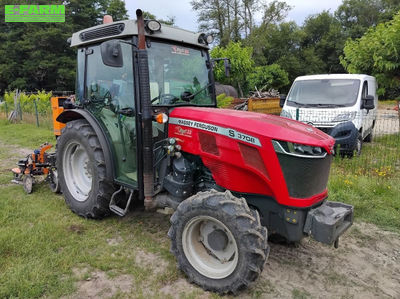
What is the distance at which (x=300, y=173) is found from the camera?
8.24ft

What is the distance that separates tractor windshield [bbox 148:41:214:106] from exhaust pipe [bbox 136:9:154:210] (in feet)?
0.51

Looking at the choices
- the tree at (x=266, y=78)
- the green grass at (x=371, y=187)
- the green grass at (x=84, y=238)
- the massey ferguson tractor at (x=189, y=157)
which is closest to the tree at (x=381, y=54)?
the green grass at (x=371, y=187)

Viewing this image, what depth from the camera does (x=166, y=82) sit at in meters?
3.29

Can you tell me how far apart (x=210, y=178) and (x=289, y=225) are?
90cm

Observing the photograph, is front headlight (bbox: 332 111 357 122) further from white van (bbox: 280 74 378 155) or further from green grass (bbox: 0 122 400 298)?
green grass (bbox: 0 122 400 298)

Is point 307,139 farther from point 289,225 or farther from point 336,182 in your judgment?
point 336,182

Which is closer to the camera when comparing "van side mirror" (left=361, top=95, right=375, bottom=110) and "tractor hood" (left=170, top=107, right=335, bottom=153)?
"tractor hood" (left=170, top=107, right=335, bottom=153)

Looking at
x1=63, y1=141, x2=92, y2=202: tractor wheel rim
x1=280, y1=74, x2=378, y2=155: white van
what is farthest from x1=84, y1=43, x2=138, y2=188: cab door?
x1=280, y1=74, x2=378, y2=155: white van

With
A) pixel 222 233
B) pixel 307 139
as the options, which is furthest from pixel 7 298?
pixel 307 139

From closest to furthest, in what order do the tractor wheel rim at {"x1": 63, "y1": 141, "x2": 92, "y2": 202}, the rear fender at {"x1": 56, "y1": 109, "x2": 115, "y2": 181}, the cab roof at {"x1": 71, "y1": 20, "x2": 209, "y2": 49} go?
the cab roof at {"x1": 71, "y1": 20, "x2": 209, "y2": 49}
the rear fender at {"x1": 56, "y1": 109, "x2": 115, "y2": 181}
the tractor wheel rim at {"x1": 63, "y1": 141, "x2": 92, "y2": 202}

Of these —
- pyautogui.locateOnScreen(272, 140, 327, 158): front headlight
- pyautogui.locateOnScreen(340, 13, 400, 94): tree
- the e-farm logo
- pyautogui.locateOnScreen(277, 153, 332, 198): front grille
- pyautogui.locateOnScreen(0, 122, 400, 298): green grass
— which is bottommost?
pyautogui.locateOnScreen(0, 122, 400, 298): green grass

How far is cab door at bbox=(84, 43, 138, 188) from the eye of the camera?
328cm

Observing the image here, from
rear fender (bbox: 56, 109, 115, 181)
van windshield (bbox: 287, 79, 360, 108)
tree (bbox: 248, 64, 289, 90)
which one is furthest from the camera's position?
tree (bbox: 248, 64, 289, 90)

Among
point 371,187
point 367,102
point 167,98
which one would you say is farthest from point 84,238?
point 367,102
